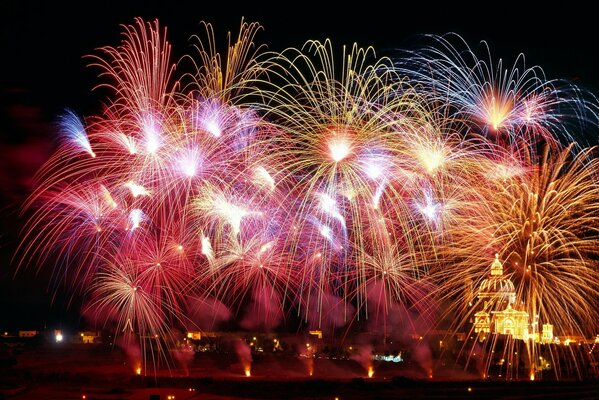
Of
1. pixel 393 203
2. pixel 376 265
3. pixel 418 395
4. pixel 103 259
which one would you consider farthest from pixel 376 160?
pixel 103 259

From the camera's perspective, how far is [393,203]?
27672mm

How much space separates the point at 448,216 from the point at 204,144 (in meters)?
10.4

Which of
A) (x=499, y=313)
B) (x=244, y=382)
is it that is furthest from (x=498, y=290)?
(x=244, y=382)

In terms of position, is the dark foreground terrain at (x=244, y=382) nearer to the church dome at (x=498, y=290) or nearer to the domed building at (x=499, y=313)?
the church dome at (x=498, y=290)

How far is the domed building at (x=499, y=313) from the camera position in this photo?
212 feet

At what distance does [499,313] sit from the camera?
216 feet

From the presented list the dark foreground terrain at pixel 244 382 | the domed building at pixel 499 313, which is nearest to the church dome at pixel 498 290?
the domed building at pixel 499 313

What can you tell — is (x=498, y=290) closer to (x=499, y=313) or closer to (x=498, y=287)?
(x=498, y=287)

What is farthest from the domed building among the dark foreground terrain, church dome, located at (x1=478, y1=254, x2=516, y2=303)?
the dark foreground terrain

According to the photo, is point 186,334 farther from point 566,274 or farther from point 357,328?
point 566,274

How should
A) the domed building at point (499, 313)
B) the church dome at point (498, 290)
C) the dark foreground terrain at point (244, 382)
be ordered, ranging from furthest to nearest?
the domed building at point (499, 313) < the church dome at point (498, 290) < the dark foreground terrain at point (244, 382)

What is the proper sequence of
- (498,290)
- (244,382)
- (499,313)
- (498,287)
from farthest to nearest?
(498,287) < (499,313) < (498,290) < (244,382)

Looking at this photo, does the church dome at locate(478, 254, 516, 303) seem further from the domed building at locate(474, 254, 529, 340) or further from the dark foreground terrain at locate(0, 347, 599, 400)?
the dark foreground terrain at locate(0, 347, 599, 400)

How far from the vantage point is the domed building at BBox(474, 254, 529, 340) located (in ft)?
212
